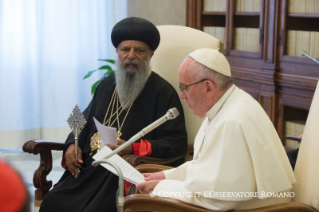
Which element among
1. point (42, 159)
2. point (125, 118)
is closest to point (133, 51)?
point (125, 118)

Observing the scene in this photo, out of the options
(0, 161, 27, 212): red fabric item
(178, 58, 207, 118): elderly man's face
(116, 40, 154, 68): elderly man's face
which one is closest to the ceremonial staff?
(116, 40, 154, 68): elderly man's face

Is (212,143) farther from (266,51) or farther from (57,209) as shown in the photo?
(266,51)

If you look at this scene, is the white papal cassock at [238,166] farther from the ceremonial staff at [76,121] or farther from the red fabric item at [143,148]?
the ceremonial staff at [76,121]

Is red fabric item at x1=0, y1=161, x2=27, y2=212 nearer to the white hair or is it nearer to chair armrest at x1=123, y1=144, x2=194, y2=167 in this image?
the white hair

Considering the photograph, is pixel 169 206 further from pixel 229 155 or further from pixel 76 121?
pixel 76 121

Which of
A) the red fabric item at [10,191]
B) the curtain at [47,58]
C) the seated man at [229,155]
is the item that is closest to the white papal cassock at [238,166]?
the seated man at [229,155]

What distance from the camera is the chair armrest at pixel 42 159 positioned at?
322 cm

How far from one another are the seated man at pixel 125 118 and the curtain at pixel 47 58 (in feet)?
9.00

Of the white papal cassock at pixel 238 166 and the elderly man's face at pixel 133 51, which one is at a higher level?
the elderly man's face at pixel 133 51

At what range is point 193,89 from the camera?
2348 millimetres

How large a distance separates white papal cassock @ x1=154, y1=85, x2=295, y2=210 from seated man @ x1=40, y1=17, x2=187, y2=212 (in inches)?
37.4

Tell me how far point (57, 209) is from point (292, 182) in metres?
1.52

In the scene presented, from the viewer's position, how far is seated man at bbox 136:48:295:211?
2.12 meters

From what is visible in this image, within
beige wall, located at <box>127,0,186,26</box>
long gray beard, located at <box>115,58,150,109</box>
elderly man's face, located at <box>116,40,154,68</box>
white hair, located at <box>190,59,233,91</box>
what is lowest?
long gray beard, located at <box>115,58,150,109</box>
